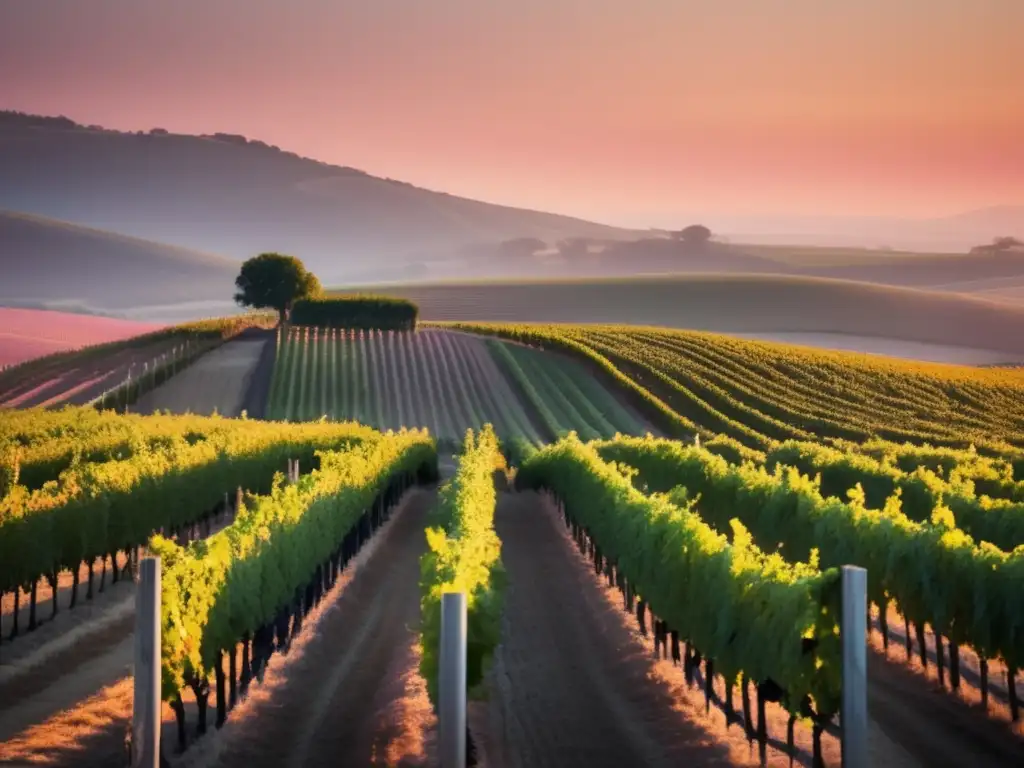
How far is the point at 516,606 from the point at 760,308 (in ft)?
443

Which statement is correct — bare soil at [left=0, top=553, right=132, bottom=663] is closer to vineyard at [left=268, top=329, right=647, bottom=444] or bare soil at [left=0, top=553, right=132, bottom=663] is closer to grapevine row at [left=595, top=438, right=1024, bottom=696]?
grapevine row at [left=595, top=438, right=1024, bottom=696]

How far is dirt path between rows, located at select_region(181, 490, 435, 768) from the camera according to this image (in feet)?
47.9

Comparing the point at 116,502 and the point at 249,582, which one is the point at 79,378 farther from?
the point at 249,582

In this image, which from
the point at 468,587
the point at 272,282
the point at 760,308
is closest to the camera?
the point at 468,587

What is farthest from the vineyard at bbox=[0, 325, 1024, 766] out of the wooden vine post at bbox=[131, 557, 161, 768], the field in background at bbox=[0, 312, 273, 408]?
the field in background at bbox=[0, 312, 273, 408]

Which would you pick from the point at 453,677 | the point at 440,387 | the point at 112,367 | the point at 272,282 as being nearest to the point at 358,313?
the point at 272,282

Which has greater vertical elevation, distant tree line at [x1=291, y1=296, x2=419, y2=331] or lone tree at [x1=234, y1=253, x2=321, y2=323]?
lone tree at [x1=234, y1=253, x2=321, y2=323]

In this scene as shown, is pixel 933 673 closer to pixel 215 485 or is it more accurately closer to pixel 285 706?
pixel 285 706

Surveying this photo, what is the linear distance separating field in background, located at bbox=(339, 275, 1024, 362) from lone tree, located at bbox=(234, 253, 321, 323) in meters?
44.7

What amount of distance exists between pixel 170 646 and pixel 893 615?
14.8 m

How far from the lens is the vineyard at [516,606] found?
1478 cm

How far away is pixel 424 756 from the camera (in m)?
14.5

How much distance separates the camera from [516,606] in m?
24.3

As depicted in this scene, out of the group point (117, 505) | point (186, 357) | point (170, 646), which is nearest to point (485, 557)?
point (170, 646)
